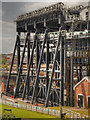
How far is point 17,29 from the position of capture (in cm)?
4894

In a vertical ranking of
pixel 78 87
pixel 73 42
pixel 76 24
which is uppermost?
pixel 76 24

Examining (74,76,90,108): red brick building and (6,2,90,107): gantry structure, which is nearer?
(74,76,90,108): red brick building

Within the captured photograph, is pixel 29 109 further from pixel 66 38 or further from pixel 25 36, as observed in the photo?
pixel 25 36

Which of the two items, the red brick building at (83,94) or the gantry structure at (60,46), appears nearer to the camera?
the red brick building at (83,94)

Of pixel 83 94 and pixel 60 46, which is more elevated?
pixel 60 46

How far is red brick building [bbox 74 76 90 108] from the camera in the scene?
31.6 meters

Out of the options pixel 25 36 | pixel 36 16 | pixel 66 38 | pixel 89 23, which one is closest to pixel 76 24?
pixel 89 23

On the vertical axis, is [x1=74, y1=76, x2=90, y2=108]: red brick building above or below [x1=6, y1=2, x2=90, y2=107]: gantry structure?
below

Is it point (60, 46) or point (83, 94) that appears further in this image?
point (60, 46)

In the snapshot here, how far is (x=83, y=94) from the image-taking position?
3222cm

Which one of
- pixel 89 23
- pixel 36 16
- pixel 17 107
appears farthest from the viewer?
pixel 36 16

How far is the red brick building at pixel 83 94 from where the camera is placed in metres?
31.6

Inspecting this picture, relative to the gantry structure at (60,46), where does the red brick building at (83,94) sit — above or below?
below

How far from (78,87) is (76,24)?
1410 cm
